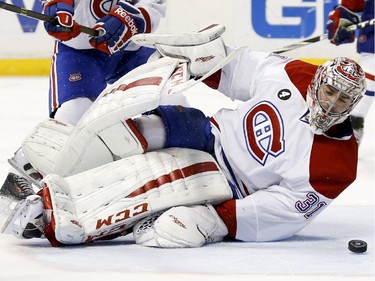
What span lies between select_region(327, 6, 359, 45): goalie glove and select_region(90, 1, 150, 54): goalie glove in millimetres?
1623

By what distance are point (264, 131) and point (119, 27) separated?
766 mm

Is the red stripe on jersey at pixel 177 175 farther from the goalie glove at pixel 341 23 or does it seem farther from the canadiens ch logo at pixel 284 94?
the goalie glove at pixel 341 23

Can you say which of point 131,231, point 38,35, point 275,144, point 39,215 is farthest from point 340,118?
point 38,35

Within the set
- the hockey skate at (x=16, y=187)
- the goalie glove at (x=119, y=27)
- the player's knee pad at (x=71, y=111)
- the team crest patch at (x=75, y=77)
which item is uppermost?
the goalie glove at (x=119, y=27)

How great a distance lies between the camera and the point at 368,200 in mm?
3943

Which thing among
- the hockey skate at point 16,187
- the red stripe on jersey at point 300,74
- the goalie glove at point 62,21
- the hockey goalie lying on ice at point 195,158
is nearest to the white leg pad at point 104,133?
the hockey goalie lying on ice at point 195,158

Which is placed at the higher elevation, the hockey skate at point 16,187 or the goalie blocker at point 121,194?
the goalie blocker at point 121,194

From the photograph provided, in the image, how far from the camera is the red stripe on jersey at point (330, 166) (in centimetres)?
308

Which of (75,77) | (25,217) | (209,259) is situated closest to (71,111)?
(75,77)

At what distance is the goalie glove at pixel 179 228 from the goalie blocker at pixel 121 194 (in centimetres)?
4

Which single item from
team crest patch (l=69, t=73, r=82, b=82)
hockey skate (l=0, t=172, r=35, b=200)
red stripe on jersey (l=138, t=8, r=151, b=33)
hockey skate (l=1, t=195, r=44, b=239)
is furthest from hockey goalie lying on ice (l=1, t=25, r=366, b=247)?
red stripe on jersey (l=138, t=8, r=151, b=33)

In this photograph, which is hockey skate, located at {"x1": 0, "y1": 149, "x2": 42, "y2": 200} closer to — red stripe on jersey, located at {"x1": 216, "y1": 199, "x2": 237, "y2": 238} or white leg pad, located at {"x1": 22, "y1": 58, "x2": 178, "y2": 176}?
white leg pad, located at {"x1": 22, "y1": 58, "x2": 178, "y2": 176}

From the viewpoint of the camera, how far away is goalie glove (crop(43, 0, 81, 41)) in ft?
12.0

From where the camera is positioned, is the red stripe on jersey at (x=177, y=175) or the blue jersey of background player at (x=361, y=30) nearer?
the red stripe on jersey at (x=177, y=175)
